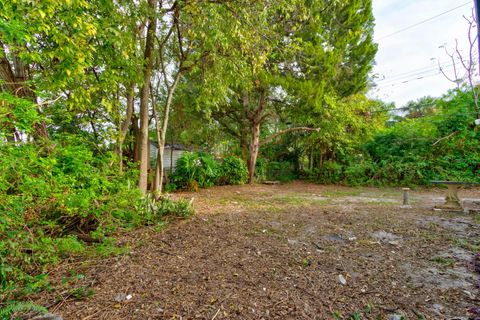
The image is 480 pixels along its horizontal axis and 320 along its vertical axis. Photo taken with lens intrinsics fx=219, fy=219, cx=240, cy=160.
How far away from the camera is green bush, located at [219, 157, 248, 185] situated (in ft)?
26.9

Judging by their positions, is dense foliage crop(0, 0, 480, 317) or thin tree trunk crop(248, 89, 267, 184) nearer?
dense foliage crop(0, 0, 480, 317)

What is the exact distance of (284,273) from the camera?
186 centimetres

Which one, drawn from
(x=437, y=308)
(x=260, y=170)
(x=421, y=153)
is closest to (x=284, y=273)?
(x=437, y=308)

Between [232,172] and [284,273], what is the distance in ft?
21.4

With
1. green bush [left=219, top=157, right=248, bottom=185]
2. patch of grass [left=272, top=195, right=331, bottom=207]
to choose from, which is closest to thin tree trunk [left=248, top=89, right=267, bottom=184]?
green bush [left=219, top=157, right=248, bottom=185]

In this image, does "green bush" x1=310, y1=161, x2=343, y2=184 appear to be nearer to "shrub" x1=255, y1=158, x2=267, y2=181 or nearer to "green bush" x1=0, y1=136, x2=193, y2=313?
"shrub" x1=255, y1=158, x2=267, y2=181

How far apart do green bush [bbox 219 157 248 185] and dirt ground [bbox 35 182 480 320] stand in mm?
4997

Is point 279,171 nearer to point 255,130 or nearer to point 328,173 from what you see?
point 328,173

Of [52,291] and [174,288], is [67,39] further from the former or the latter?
[174,288]

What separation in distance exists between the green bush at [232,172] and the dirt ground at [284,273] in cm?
500

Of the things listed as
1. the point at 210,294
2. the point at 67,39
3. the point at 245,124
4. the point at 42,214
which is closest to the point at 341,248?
the point at 210,294

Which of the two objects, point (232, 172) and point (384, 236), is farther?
point (232, 172)

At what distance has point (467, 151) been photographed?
708cm

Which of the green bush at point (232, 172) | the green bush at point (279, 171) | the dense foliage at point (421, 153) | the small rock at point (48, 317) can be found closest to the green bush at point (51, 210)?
the small rock at point (48, 317)
